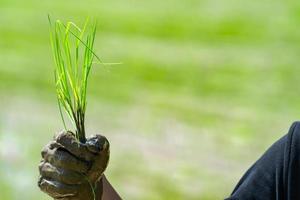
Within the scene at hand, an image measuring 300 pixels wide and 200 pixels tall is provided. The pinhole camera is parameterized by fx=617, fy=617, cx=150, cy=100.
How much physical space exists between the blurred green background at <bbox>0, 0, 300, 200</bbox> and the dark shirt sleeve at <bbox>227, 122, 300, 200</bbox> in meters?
0.10

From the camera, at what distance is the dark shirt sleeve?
1245 mm

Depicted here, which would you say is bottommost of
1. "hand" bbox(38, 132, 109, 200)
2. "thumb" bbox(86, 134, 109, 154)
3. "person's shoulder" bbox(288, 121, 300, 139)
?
"hand" bbox(38, 132, 109, 200)

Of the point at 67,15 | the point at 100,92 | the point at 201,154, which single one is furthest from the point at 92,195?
the point at 67,15

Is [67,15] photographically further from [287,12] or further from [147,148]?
[287,12]

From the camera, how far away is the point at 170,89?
4.99 feet

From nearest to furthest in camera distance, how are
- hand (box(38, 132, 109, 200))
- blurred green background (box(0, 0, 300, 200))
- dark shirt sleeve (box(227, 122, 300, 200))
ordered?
hand (box(38, 132, 109, 200))
dark shirt sleeve (box(227, 122, 300, 200))
blurred green background (box(0, 0, 300, 200))

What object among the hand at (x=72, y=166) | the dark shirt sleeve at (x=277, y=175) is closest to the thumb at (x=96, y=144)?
the hand at (x=72, y=166)

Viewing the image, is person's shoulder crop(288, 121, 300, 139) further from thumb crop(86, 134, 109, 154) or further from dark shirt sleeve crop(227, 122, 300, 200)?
thumb crop(86, 134, 109, 154)

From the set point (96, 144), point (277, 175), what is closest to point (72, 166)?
point (96, 144)

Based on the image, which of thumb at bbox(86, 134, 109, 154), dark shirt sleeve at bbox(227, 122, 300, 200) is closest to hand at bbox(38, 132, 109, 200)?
thumb at bbox(86, 134, 109, 154)

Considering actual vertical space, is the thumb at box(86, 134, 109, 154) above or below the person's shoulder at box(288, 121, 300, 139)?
below

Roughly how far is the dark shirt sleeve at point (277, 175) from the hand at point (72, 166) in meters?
0.33

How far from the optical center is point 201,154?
58.4 inches

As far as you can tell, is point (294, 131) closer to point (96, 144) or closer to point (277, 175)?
point (277, 175)
